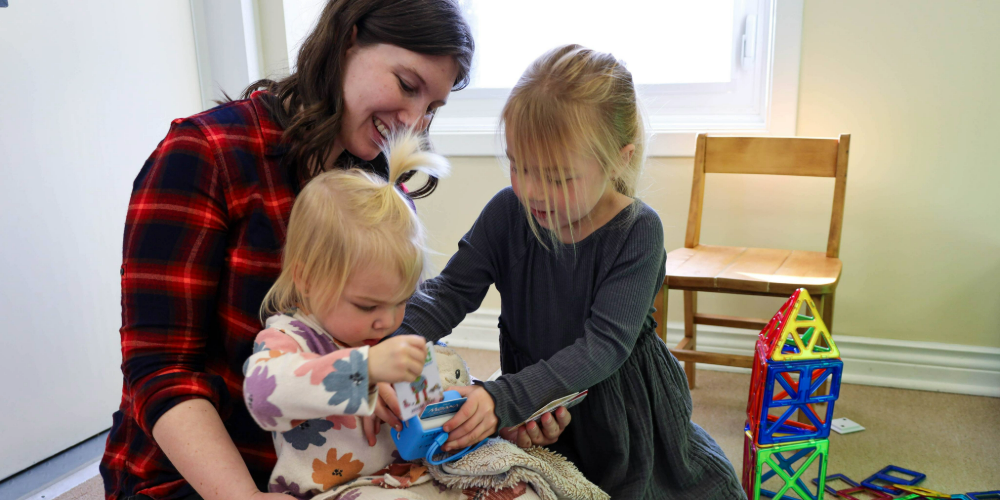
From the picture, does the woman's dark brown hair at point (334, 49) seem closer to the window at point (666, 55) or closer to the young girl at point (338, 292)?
the young girl at point (338, 292)

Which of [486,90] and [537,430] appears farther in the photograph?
[486,90]

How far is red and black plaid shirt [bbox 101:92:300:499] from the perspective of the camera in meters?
0.88

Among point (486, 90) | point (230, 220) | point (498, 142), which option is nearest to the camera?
point (230, 220)

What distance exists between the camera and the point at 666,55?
2.49 meters

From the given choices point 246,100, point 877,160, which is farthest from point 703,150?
point 246,100

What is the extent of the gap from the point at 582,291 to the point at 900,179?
1530 mm

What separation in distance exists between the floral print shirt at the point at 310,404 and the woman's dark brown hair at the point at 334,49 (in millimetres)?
262

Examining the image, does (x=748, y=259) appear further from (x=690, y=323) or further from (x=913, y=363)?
(x=913, y=363)

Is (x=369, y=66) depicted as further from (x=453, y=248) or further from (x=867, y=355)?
(x=867, y=355)

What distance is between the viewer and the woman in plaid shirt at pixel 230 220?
2.85 feet

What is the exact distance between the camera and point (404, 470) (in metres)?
0.93

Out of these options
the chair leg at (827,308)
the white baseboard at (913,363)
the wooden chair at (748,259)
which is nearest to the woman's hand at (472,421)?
the wooden chair at (748,259)

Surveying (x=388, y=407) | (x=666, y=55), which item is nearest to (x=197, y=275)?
(x=388, y=407)

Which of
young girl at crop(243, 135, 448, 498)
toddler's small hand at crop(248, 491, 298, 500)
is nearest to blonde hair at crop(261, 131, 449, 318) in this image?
young girl at crop(243, 135, 448, 498)
